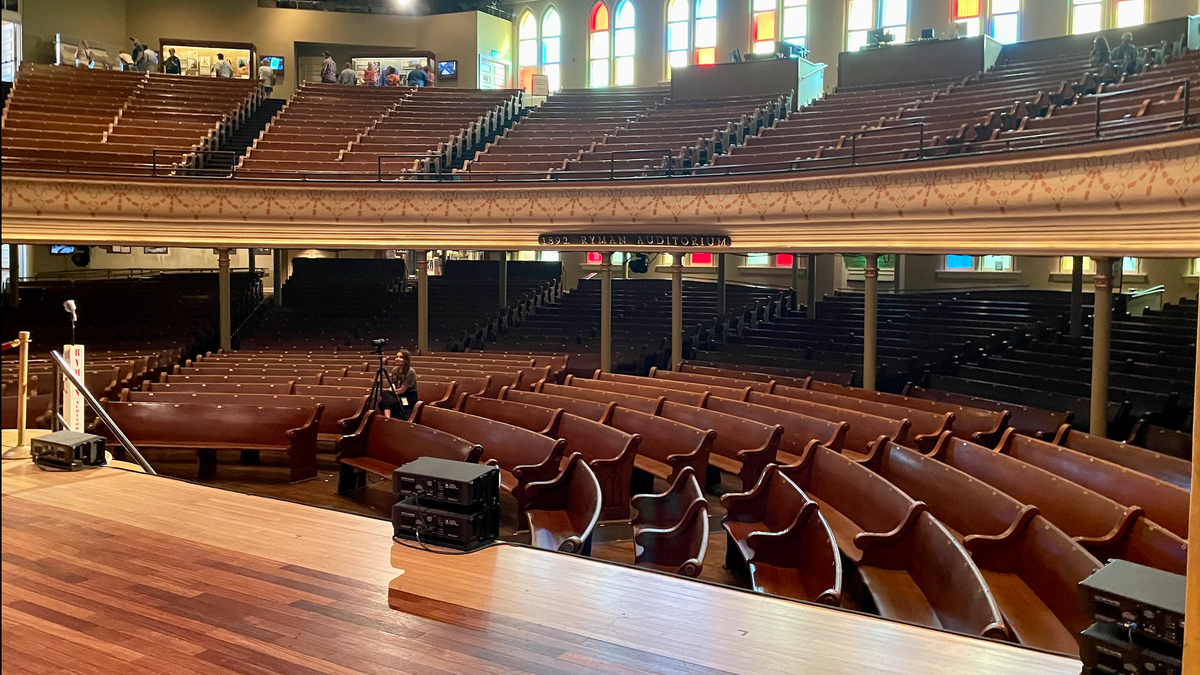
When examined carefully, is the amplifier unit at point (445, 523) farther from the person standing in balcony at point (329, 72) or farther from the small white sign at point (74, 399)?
the person standing in balcony at point (329, 72)

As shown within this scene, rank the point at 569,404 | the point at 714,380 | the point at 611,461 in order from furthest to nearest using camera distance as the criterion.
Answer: the point at 714,380 < the point at 569,404 < the point at 611,461

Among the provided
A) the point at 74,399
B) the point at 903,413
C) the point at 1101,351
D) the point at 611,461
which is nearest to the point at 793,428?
the point at 903,413

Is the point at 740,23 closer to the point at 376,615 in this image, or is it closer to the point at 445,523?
the point at 445,523

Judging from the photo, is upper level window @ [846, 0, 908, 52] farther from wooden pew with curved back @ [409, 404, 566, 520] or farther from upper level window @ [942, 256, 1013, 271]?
wooden pew with curved back @ [409, 404, 566, 520]

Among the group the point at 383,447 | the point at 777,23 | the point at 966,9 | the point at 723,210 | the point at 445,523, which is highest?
the point at 777,23

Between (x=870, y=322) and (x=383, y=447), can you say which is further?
(x=870, y=322)

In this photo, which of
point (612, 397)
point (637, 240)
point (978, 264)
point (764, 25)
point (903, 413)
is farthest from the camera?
point (764, 25)

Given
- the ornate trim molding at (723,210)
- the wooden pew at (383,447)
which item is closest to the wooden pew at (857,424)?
the ornate trim molding at (723,210)

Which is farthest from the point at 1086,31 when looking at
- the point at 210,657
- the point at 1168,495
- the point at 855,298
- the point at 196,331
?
the point at 210,657

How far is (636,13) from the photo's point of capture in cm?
2377

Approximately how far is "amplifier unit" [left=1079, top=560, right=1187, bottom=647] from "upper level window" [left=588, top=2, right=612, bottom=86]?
73.7 ft

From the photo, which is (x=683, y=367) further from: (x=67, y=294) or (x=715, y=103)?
(x=67, y=294)

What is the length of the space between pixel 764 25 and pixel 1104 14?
283 inches

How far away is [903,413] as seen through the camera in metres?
8.99
